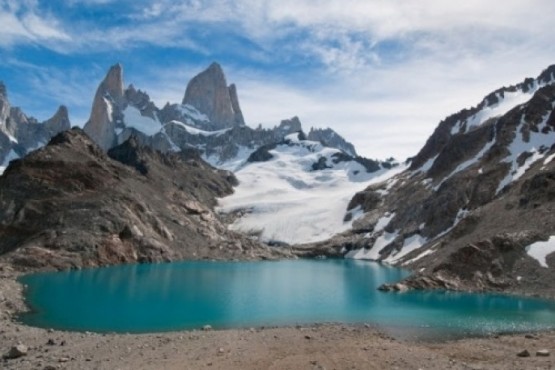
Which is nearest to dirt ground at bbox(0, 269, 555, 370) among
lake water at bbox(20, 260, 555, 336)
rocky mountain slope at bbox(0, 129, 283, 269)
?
lake water at bbox(20, 260, 555, 336)

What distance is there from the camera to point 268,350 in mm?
36094

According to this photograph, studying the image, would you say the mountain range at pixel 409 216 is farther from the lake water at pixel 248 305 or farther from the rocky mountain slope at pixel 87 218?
the lake water at pixel 248 305

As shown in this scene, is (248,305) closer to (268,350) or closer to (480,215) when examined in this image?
(268,350)

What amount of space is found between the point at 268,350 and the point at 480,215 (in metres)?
83.8

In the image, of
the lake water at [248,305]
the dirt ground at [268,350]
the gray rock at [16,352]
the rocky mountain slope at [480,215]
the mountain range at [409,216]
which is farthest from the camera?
the mountain range at [409,216]

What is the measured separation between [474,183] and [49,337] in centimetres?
11930

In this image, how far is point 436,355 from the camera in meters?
35.0

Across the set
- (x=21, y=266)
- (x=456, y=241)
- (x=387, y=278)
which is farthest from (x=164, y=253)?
(x=456, y=241)

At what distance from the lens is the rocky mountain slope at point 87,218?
11262 cm

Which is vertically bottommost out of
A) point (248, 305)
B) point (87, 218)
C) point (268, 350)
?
point (268, 350)

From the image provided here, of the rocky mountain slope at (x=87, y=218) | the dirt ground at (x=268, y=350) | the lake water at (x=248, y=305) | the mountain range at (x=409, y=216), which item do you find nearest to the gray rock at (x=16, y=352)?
the dirt ground at (x=268, y=350)

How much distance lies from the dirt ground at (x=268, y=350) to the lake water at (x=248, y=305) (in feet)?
21.2

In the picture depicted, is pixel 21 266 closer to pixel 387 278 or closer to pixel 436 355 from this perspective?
pixel 387 278

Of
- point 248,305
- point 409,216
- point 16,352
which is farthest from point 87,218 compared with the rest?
point 16,352
